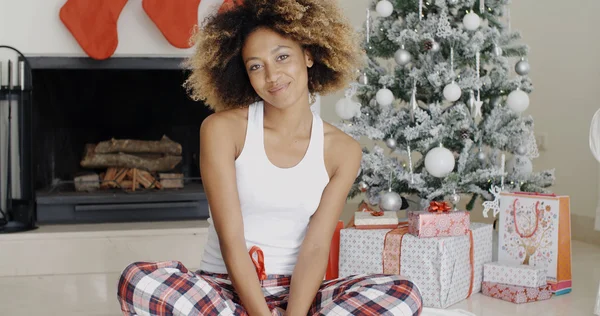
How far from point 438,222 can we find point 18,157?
1685mm

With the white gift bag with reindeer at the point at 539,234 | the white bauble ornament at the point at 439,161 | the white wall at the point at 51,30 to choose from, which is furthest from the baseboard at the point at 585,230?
the white wall at the point at 51,30

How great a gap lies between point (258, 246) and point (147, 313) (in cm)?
29

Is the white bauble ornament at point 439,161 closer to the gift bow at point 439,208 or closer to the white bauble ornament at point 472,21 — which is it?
the gift bow at point 439,208

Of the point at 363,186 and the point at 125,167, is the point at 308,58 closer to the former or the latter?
the point at 363,186

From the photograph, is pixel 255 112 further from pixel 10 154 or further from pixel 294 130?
pixel 10 154

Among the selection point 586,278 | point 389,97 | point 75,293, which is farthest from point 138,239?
point 586,278

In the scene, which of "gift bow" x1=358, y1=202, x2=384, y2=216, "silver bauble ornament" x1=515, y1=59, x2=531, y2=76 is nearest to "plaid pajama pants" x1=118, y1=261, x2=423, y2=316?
"gift bow" x1=358, y1=202, x2=384, y2=216

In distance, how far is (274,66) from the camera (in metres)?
1.52

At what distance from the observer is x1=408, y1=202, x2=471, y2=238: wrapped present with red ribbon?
223 cm

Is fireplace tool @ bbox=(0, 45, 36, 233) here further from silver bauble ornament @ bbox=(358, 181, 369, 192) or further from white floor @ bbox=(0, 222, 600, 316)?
silver bauble ornament @ bbox=(358, 181, 369, 192)

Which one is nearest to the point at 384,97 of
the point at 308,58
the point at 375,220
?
the point at 375,220

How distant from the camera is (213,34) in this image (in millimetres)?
1586

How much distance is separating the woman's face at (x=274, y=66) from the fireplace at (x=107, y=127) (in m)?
1.43

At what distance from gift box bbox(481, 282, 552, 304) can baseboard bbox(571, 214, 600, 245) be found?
1126 mm
